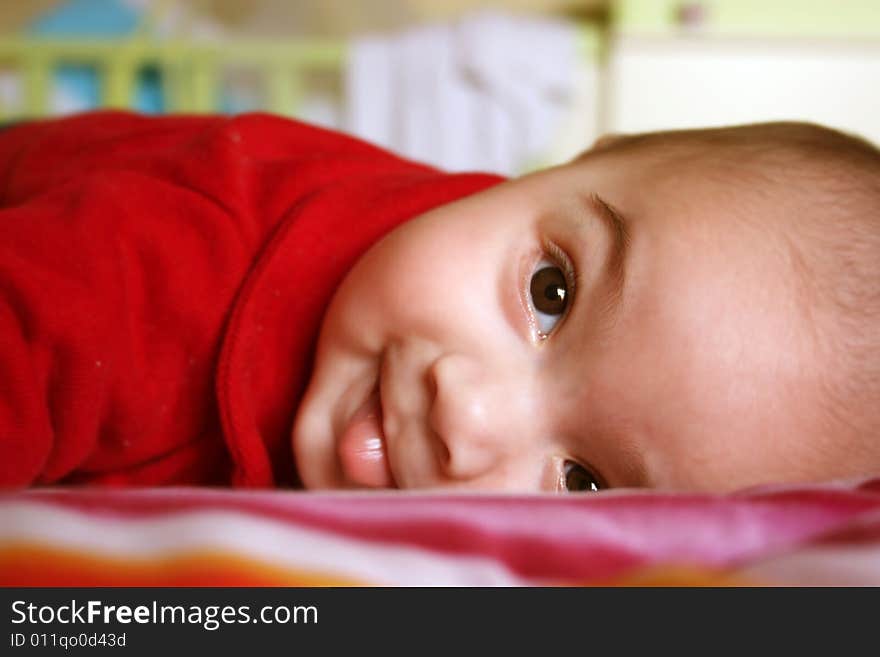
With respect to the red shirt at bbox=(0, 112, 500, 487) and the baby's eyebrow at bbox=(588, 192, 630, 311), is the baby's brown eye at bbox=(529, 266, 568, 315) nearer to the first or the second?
the baby's eyebrow at bbox=(588, 192, 630, 311)

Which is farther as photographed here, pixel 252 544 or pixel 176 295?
pixel 176 295

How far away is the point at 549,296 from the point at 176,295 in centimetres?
33

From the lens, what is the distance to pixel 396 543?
1.11 feet

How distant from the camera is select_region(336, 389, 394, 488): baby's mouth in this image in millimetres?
688

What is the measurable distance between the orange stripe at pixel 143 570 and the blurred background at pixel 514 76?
6.06 ft

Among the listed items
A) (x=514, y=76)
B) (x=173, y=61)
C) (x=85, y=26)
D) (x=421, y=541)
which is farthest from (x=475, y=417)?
(x=85, y=26)

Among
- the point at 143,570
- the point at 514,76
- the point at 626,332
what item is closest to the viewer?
the point at 143,570

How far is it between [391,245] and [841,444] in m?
0.39

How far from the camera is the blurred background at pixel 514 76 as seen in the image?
2031 mm

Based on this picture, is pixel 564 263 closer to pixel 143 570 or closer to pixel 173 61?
pixel 143 570

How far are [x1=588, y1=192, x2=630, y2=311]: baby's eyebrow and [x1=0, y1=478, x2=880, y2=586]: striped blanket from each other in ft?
0.87

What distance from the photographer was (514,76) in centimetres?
204

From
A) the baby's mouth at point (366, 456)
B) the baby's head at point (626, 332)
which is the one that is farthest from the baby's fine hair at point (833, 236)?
the baby's mouth at point (366, 456)

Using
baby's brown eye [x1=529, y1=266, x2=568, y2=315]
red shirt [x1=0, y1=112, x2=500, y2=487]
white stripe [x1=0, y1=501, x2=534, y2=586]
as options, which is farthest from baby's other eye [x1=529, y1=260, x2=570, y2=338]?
white stripe [x1=0, y1=501, x2=534, y2=586]
